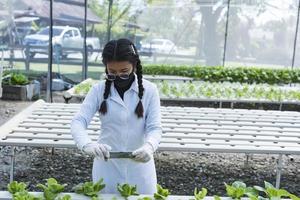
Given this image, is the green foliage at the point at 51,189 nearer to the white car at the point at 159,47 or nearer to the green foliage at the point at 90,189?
the green foliage at the point at 90,189

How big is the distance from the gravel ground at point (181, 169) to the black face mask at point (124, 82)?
5.92 feet

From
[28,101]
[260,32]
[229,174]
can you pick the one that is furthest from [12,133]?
[260,32]

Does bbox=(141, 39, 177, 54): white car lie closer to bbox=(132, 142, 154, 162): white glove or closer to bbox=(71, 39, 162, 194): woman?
bbox=(71, 39, 162, 194): woman

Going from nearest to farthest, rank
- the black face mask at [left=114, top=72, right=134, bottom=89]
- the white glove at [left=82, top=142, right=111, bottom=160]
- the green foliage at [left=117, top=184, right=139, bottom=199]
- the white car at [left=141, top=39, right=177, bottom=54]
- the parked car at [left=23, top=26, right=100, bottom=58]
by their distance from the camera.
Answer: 1. the white glove at [left=82, top=142, right=111, bottom=160]
2. the green foliage at [left=117, top=184, right=139, bottom=199]
3. the black face mask at [left=114, top=72, right=134, bottom=89]
4. the parked car at [left=23, top=26, right=100, bottom=58]
5. the white car at [left=141, top=39, right=177, bottom=54]

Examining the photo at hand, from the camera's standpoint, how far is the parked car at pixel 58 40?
8.45 metres

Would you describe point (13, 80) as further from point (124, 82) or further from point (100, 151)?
point (100, 151)

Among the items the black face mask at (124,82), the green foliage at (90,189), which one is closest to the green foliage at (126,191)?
the green foliage at (90,189)

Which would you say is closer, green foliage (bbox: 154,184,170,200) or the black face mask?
green foliage (bbox: 154,184,170,200)

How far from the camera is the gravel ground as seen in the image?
3.63m

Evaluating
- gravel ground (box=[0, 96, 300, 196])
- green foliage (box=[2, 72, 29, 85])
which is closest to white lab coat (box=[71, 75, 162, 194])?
gravel ground (box=[0, 96, 300, 196])

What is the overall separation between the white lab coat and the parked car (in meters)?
7.00

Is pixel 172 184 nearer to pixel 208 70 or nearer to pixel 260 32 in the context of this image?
pixel 208 70

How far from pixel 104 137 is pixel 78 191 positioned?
0.30 metres

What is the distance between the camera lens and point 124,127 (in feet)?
6.12
